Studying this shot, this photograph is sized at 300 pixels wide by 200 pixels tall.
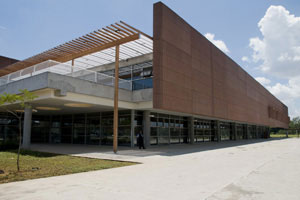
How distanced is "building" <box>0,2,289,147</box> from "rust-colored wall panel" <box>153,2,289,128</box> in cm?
8

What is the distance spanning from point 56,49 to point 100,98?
636 cm

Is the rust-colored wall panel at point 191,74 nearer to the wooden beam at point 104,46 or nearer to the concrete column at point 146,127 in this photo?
the wooden beam at point 104,46

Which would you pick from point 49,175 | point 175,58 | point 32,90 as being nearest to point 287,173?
point 49,175

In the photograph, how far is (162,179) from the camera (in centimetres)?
809

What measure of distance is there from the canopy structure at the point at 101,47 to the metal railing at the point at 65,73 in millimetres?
2180

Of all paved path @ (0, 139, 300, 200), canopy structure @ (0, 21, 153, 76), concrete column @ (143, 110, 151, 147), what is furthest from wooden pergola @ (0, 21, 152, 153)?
paved path @ (0, 139, 300, 200)

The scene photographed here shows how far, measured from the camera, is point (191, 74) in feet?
79.5

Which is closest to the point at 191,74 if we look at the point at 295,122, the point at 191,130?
the point at 191,130

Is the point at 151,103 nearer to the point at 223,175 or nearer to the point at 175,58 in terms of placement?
the point at 175,58

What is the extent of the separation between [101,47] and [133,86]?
4777 millimetres

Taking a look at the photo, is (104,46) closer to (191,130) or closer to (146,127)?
(146,127)

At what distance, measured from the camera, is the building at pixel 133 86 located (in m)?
17.9

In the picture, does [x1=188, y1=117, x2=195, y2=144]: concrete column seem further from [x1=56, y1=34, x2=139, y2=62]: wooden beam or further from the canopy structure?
[x1=56, y1=34, x2=139, y2=62]: wooden beam

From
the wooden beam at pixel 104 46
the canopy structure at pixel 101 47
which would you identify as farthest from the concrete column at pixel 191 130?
the wooden beam at pixel 104 46
